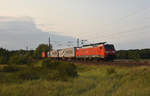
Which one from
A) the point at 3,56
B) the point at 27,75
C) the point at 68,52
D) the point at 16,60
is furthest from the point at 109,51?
the point at 3,56

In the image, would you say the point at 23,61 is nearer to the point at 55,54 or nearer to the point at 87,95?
the point at 55,54

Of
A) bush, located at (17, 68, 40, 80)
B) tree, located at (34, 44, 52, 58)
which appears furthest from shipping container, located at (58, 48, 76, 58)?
tree, located at (34, 44, 52, 58)

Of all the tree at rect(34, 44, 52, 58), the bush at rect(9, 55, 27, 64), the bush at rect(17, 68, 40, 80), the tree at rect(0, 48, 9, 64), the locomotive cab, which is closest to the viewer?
the bush at rect(17, 68, 40, 80)

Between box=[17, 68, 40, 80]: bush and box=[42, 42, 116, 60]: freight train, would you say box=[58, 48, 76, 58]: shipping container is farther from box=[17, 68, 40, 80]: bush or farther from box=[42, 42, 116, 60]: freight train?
box=[17, 68, 40, 80]: bush

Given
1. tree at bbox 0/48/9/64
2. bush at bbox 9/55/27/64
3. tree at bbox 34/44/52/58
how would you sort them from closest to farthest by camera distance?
1. bush at bbox 9/55/27/64
2. tree at bbox 0/48/9/64
3. tree at bbox 34/44/52/58

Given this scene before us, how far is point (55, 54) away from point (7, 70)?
3331cm

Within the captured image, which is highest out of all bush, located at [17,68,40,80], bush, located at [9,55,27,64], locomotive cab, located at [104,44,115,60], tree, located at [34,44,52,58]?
tree, located at [34,44,52,58]

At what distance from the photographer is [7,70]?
24.0 m

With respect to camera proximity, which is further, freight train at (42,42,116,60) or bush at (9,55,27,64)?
bush at (9,55,27,64)

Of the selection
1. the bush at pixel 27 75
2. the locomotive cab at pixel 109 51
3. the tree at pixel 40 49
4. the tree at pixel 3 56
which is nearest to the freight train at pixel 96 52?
the locomotive cab at pixel 109 51

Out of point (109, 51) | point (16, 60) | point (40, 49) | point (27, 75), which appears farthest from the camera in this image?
point (40, 49)

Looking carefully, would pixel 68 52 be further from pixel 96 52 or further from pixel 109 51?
pixel 109 51

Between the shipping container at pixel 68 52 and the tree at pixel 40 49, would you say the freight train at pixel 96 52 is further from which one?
the tree at pixel 40 49

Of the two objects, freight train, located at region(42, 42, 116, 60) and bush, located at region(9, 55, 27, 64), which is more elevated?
freight train, located at region(42, 42, 116, 60)
